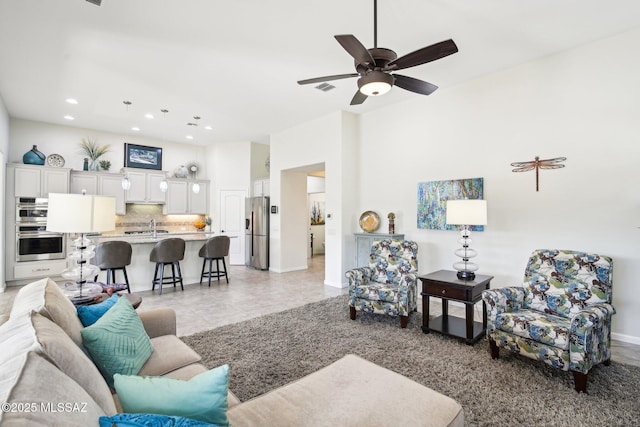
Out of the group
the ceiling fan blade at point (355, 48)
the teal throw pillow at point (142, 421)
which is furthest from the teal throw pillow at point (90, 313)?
the ceiling fan blade at point (355, 48)

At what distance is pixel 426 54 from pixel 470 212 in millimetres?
1758

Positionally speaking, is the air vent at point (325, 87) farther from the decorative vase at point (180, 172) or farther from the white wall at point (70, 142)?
the white wall at point (70, 142)

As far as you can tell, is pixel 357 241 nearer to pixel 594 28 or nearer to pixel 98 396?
pixel 594 28

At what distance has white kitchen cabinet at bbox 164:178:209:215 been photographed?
25.8ft

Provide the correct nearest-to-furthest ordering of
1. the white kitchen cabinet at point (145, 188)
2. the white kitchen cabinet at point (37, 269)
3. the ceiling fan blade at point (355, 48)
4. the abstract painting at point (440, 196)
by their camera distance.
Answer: the ceiling fan blade at point (355, 48), the abstract painting at point (440, 196), the white kitchen cabinet at point (37, 269), the white kitchen cabinet at point (145, 188)

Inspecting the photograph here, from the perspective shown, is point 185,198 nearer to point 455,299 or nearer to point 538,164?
point 455,299

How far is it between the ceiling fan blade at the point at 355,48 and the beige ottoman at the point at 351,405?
2.18m

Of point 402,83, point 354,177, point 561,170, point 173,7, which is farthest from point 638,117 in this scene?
point 173,7

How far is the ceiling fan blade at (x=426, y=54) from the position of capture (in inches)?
Answer: 92.6

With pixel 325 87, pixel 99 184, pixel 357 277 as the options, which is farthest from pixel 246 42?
pixel 99 184

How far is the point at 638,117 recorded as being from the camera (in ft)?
10.5

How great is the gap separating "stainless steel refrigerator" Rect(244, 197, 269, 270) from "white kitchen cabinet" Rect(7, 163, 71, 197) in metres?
3.73

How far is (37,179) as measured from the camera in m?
6.00

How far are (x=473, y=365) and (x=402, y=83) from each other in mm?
2611
